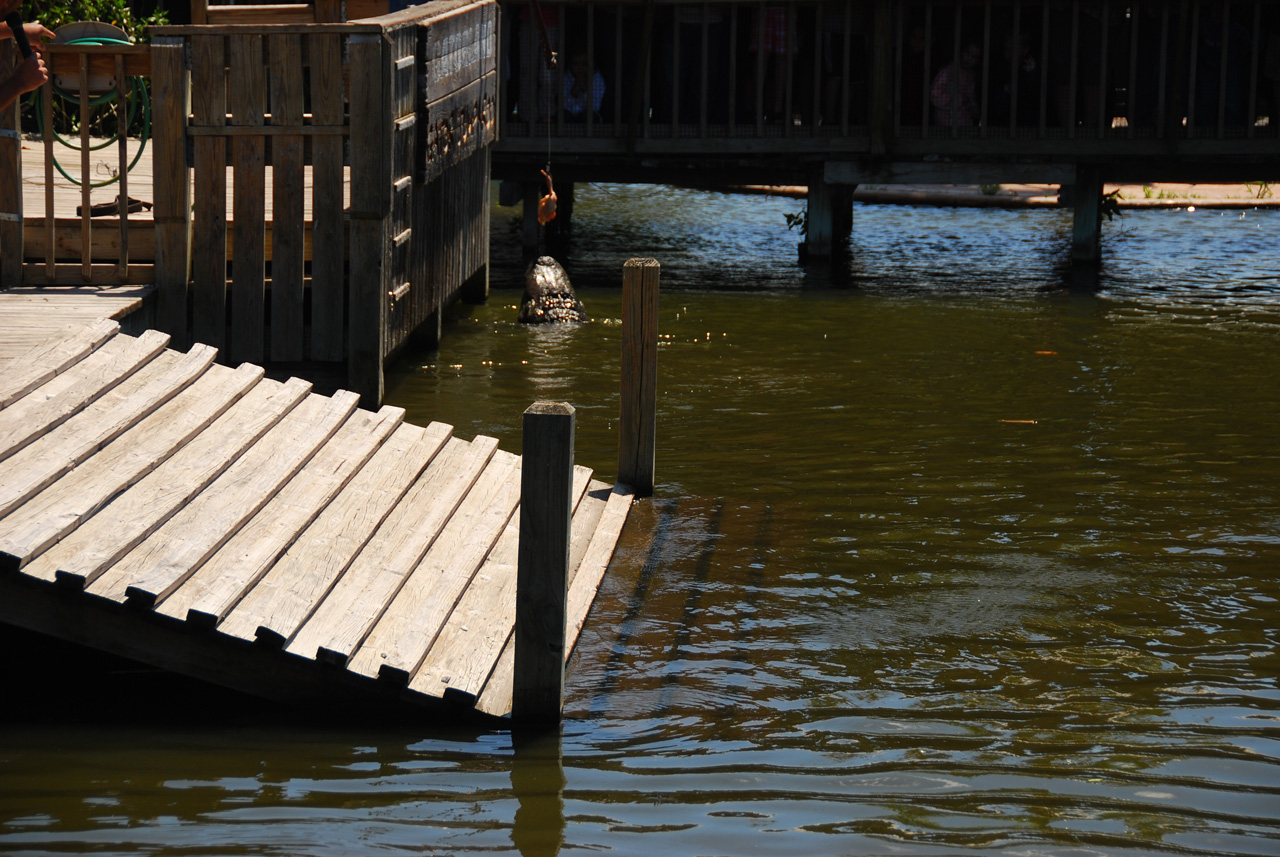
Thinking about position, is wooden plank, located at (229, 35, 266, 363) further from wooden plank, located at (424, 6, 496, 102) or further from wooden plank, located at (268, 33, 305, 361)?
wooden plank, located at (424, 6, 496, 102)

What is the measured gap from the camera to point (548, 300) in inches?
472

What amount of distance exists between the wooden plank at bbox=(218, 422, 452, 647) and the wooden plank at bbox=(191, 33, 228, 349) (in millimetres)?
1528

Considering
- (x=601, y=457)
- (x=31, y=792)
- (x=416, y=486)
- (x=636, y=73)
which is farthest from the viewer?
(x=636, y=73)

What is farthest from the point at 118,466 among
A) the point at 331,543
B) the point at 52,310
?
the point at 52,310

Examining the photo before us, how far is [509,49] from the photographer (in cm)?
1396

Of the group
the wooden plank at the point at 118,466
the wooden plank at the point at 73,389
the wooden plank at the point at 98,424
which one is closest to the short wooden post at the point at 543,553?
the wooden plank at the point at 118,466

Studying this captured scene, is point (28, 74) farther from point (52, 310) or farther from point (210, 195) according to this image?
point (210, 195)

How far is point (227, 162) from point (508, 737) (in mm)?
4769

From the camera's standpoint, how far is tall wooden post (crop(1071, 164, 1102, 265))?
14.1 metres

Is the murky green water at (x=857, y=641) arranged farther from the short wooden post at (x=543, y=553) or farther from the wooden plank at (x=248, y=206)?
the wooden plank at (x=248, y=206)

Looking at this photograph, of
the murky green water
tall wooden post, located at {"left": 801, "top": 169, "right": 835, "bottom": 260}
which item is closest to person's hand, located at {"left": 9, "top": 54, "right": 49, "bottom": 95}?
the murky green water

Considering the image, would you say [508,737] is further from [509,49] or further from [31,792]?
[509,49]

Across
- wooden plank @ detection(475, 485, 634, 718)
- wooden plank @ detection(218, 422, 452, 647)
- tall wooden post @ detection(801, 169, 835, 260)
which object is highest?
tall wooden post @ detection(801, 169, 835, 260)

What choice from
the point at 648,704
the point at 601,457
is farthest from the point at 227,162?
the point at 648,704
